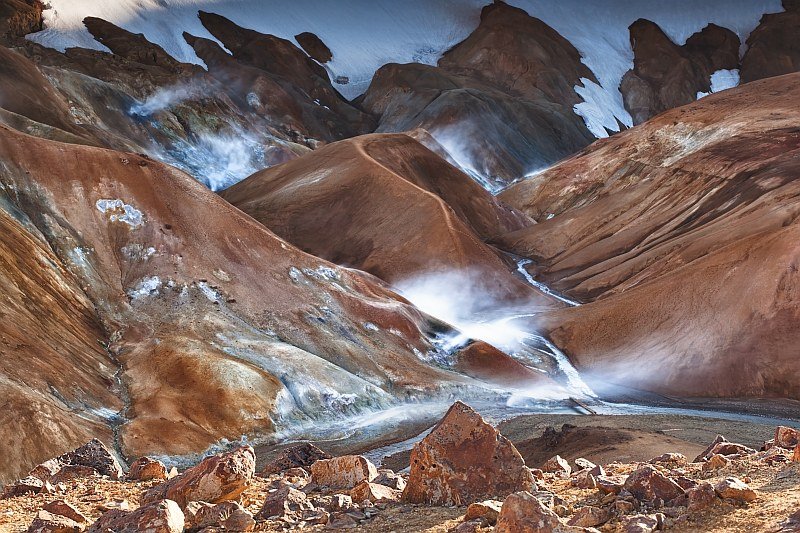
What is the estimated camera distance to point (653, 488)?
28.5 feet

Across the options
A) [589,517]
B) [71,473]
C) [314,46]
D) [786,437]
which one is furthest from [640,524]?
[314,46]

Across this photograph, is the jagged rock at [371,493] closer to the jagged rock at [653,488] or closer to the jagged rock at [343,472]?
the jagged rock at [343,472]

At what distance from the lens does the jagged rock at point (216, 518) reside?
8.34 meters

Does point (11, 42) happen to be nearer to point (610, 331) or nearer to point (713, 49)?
point (610, 331)

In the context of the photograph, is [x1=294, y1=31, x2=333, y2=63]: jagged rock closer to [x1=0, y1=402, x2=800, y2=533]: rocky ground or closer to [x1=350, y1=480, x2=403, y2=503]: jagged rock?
[x1=0, y1=402, x2=800, y2=533]: rocky ground

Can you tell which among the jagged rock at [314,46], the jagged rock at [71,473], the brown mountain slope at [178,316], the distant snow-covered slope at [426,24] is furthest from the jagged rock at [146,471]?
the jagged rock at [314,46]

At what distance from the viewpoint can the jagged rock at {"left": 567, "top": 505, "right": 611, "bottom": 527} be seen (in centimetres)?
795

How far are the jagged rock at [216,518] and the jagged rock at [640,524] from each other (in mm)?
3429

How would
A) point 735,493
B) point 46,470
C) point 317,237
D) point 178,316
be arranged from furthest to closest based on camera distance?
point 317,237, point 178,316, point 46,470, point 735,493

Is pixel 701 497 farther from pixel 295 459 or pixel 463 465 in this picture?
pixel 295 459

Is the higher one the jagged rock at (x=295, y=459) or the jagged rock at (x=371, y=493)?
the jagged rock at (x=371, y=493)

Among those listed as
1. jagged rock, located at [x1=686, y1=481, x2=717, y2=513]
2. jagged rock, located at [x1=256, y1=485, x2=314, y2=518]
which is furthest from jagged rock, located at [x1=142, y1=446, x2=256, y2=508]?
jagged rock, located at [x1=686, y1=481, x2=717, y2=513]

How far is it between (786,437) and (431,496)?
729 centimetres

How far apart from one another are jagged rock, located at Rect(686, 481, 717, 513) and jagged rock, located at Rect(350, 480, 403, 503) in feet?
10.1
